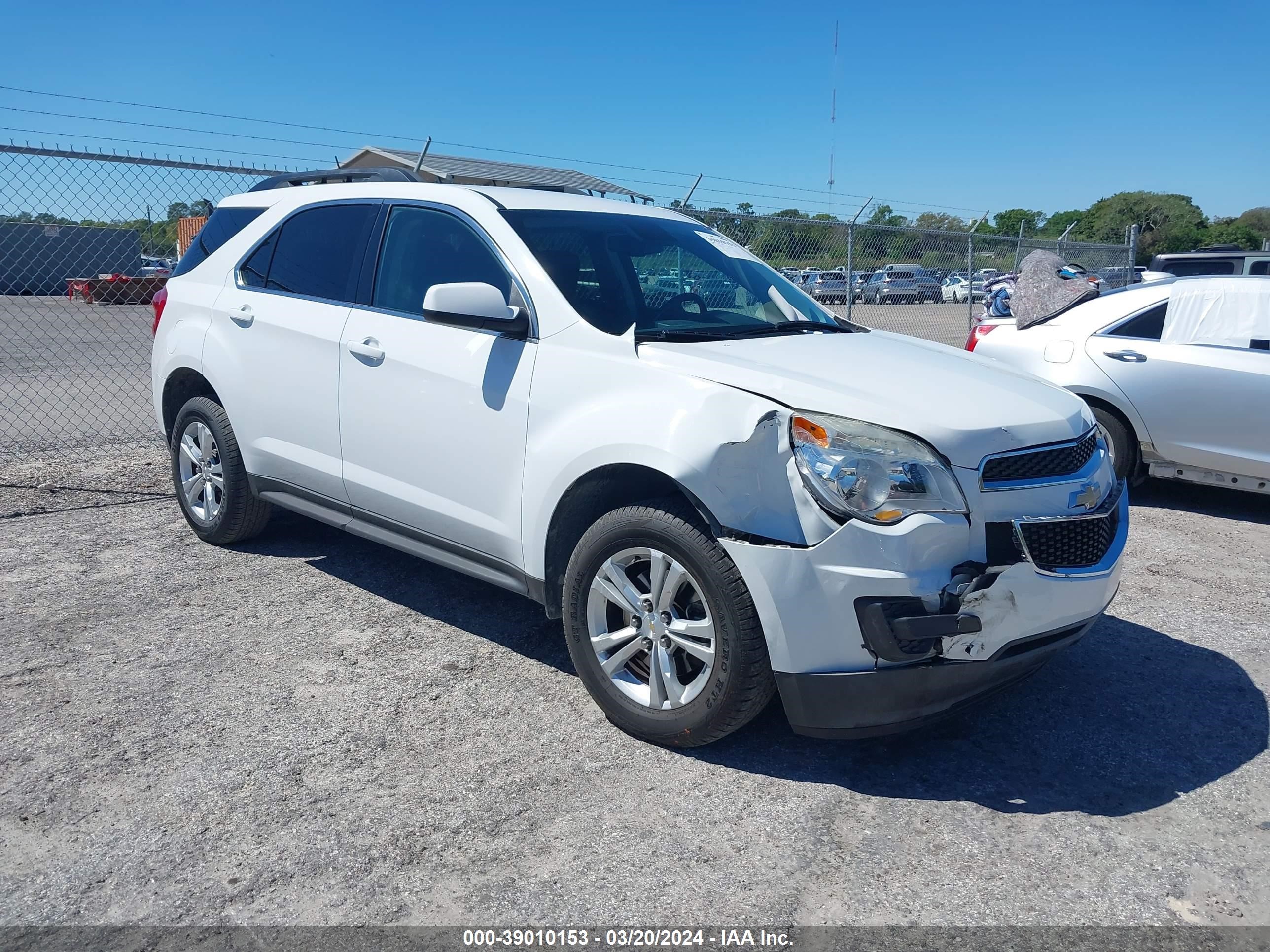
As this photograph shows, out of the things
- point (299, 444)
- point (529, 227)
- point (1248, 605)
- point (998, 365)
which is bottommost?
point (1248, 605)

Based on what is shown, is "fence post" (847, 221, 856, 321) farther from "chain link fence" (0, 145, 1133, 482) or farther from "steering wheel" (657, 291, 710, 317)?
"steering wheel" (657, 291, 710, 317)

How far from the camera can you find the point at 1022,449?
3.18 m

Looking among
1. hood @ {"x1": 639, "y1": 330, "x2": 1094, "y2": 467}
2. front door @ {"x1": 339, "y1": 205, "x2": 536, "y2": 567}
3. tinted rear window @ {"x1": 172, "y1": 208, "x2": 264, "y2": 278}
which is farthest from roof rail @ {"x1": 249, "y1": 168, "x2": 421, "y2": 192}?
hood @ {"x1": 639, "y1": 330, "x2": 1094, "y2": 467}

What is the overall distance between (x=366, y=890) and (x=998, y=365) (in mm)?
2956

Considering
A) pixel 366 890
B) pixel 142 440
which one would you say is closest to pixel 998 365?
pixel 366 890

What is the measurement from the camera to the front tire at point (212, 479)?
509 cm

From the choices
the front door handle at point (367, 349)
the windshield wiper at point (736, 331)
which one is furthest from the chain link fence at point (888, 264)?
→ the front door handle at point (367, 349)

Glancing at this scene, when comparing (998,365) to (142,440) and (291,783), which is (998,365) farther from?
(142,440)

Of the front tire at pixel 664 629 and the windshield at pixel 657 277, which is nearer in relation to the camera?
the front tire at pixel 664 629

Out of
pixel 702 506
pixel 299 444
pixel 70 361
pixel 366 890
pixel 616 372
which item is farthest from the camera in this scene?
pixel 70 361

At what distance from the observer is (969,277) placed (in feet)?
45.7

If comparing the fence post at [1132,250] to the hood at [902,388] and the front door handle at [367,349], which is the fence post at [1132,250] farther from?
the front door handle at [367,349]

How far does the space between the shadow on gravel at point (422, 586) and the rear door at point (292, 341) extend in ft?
2.18

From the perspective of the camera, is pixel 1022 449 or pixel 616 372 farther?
pixel 616 372
